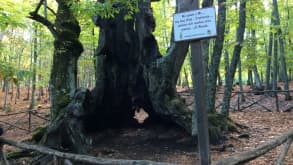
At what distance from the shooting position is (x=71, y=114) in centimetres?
688

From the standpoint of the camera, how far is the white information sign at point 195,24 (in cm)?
307

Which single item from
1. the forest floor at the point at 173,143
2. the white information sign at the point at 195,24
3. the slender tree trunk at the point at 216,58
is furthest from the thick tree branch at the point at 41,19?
the white information sign at the point at 195,24

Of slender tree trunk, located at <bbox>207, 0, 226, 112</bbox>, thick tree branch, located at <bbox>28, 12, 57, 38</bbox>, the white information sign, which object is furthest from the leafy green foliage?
slender tree trunk, located at <bbox>207, 0, 226, 112</bbox>

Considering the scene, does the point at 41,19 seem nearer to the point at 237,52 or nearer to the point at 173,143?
the point at 173,143

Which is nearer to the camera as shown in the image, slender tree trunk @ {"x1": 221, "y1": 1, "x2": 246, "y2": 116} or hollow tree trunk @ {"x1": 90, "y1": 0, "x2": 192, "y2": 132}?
hollow tree trunk @ {"x1": 90, "y1": 0, "x2": 192, "y2": 132}

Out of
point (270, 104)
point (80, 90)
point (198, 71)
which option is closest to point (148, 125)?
point (80, 90)

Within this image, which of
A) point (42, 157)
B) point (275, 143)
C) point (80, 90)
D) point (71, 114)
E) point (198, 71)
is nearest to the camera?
point (198, 71)

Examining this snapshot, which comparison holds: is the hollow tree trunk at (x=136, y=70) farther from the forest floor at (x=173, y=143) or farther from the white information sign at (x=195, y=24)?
the white information sign at (x=195, y=24)

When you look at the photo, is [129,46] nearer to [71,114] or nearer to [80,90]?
[80,90]

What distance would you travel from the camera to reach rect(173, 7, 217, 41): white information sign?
3.07 meters

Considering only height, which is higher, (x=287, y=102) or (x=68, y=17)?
(x=68, y=17)

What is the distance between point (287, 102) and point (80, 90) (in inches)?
462

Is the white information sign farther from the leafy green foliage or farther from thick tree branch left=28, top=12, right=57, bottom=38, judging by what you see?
thick tree branch left=28, top=12, right=57, bottom=38

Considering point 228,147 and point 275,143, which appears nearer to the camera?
point 275,143
